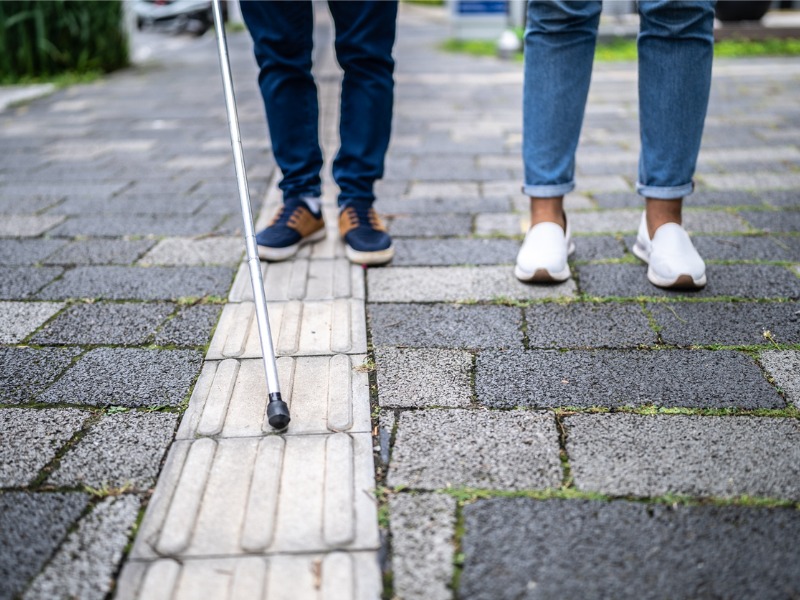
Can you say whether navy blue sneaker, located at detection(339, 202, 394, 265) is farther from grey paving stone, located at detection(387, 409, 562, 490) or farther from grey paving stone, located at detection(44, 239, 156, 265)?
grey paving stone, located at detection(387, 409, 562, 490)

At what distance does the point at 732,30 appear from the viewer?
8422 mm

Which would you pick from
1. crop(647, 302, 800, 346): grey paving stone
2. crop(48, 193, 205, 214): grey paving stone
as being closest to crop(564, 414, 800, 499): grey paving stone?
crop(647, 302, 800, 346): grey paving stone

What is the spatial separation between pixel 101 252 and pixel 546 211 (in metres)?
1.41

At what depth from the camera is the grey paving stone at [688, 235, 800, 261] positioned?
2258 millimetres

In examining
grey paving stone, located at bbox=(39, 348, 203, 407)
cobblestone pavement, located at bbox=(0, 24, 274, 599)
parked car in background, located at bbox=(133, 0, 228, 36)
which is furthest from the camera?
parked car in background, located at bbox=(133, 0, 228, 36)

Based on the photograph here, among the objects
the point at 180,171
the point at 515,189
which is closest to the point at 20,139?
the point at 180,171

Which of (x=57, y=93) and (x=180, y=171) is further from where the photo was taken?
(x=57, y=93)

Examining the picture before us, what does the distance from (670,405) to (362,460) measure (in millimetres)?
624

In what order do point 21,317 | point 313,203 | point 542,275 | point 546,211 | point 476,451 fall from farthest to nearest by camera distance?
point 313,203, point 546,211, point 542,275, point 21,317, point 476,451

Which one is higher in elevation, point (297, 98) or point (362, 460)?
point (297, 98)

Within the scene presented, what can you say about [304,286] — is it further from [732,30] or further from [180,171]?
[732,30]

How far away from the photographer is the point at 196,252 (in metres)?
2.40

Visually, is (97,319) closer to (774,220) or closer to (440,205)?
(440,205)

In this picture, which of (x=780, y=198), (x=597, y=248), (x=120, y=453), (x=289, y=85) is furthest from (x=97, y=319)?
(x=780, y=198)
